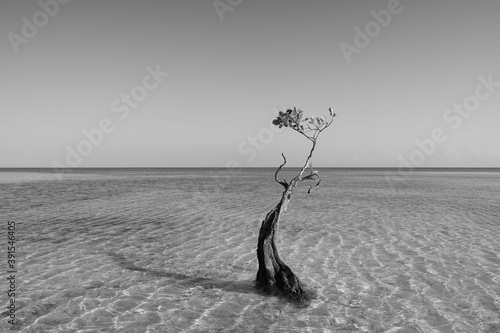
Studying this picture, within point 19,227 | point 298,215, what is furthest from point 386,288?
point 19,227

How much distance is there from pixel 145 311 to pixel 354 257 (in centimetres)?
790

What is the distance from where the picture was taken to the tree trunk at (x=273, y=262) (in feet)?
29.4

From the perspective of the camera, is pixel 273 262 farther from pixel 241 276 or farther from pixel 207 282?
pixel 207 282

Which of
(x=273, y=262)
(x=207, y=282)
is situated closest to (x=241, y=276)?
(x=207, y=282)

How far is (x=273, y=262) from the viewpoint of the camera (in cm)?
926

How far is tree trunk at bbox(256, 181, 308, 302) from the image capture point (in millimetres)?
8953

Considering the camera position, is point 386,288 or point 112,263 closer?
point 386,288

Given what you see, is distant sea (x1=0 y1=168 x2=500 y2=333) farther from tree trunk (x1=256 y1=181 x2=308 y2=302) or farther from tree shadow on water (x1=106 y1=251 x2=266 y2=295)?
tree trunk (x1=256 y1=181 x2=308 y2=302)

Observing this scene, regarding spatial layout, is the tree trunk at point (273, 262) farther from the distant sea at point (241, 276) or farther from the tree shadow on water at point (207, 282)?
the distant sea at point (241, 276)

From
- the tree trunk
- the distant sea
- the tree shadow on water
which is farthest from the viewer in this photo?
the tree shadow on water

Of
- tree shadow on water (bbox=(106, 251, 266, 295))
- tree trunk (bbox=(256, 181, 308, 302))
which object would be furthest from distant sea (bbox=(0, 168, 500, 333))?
tree trunk (bbox=(256, 181, 308, 302))

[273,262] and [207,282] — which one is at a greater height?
[273,262]

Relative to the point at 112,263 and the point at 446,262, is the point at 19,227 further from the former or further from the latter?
the point at 446,262

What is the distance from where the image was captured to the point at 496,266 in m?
11.4
